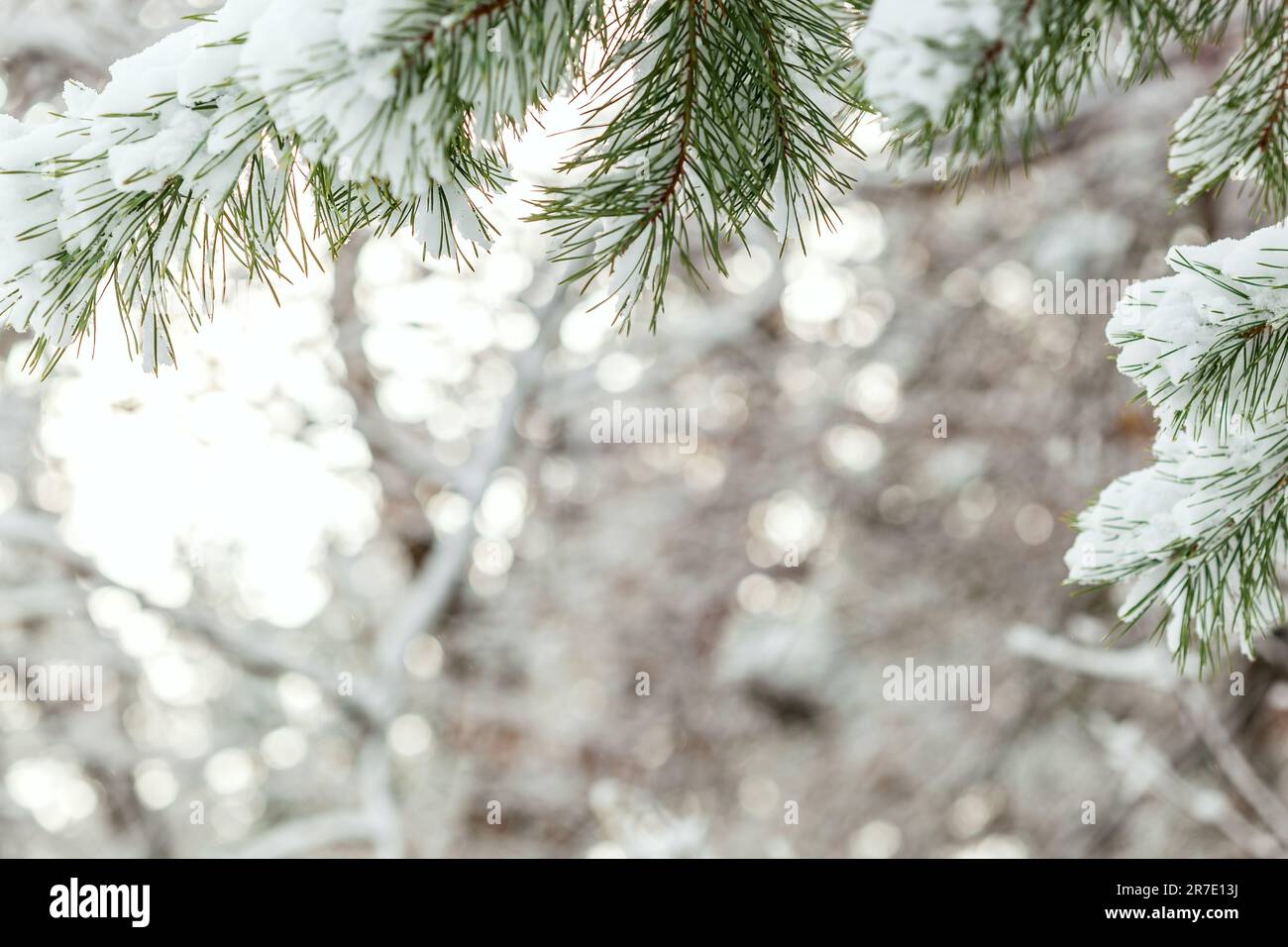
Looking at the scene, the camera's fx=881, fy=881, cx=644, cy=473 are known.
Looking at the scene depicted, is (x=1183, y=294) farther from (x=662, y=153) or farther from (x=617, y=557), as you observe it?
(x=617, y=557)

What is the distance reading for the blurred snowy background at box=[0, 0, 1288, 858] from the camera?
14.3 ft

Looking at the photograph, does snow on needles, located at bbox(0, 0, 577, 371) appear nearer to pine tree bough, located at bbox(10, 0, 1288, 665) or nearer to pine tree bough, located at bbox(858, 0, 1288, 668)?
pine tree bough, located at bbox(10, 0, 1288, 665)

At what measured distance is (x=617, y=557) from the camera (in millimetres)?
5219

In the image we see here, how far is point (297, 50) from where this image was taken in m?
0.59

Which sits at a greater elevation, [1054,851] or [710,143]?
[710,143]

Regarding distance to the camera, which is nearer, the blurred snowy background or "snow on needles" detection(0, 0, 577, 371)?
"snow on needles" detection(0, 0, 577, 371)

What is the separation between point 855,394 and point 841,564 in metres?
0.95

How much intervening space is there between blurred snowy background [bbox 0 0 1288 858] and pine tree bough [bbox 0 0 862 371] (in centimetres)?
354

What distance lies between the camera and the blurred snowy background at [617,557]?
4.37 m

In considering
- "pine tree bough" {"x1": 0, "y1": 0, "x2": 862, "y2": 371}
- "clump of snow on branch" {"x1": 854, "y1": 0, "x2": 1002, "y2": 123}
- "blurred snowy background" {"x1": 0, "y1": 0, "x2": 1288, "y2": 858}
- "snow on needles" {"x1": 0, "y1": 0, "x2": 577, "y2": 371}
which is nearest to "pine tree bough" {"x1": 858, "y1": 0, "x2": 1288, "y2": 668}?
"clump of snow on branch" {"x1": 854, "y1": 0, "x2": 1002, "y2": 123}

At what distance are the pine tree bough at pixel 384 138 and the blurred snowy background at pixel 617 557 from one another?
11.6ft

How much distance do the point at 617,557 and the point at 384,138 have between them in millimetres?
4676
